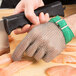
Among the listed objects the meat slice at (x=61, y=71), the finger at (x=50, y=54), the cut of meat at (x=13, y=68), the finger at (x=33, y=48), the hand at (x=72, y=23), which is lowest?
the meat slice at (x=61, y=71)

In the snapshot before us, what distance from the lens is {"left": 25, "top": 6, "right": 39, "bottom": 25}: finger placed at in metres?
1.12

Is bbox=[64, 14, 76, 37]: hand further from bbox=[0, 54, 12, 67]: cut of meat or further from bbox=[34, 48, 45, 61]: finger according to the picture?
bbox=[0, 54, 12, 67]: cut of meat

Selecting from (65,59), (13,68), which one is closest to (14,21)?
(13,68)

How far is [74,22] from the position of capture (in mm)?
1210

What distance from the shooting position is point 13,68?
1.06 metres

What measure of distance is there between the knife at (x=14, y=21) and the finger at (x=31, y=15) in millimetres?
20

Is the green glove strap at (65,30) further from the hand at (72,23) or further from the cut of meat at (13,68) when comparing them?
the cut of meat at (13,68)

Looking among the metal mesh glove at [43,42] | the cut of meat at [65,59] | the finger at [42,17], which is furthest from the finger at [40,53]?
the finger at [42,17]

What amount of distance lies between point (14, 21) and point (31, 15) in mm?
104

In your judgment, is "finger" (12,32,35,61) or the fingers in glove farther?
the fingers in glove

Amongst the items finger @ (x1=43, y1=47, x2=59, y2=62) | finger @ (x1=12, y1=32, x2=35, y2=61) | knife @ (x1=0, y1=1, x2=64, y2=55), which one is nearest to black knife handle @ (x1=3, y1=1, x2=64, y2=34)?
knife @ (x1=0, y1=1, x2=64, y2=55)

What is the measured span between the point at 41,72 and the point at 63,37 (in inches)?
8.6

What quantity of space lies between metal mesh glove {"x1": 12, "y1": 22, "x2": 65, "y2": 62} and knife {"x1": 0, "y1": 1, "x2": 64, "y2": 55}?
122 millimetres

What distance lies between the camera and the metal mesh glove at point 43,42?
1.01 metres
